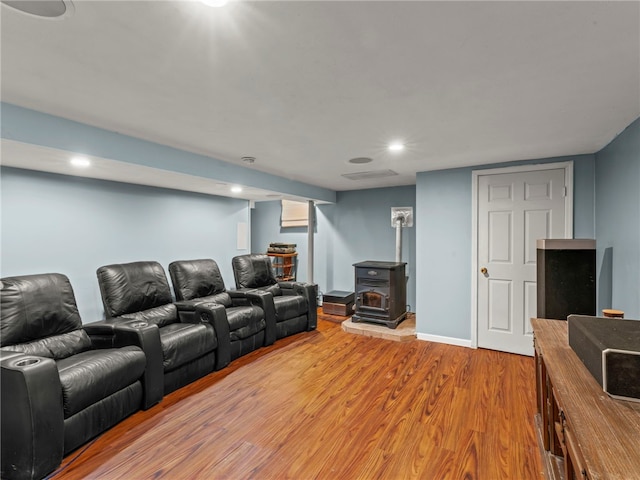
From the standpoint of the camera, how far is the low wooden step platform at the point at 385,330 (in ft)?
12.9

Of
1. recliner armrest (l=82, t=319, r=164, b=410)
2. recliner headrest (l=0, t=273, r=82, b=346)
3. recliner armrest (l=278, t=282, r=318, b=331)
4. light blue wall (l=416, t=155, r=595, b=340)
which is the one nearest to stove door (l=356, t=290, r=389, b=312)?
light blue wall (l=416, t=155, r=595, b=340)

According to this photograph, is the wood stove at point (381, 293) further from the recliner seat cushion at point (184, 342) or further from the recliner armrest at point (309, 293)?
the recliner seat cushion at point (184, 342)

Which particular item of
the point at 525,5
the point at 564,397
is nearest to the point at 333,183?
the point at 525,5

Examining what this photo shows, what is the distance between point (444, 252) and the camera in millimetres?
3768

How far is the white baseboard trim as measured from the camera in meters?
3.65

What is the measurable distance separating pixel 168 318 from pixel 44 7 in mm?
2744

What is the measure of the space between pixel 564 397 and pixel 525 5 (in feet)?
4.28

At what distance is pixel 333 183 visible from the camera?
4.68 m

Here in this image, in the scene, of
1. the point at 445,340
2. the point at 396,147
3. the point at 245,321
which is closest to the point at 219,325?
the point at 245,321

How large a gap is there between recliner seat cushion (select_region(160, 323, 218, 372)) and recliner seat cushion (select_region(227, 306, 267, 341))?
0.29m

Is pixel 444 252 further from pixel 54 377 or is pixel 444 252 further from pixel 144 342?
pixel 54 377

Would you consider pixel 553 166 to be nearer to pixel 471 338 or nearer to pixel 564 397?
pixel 471 338

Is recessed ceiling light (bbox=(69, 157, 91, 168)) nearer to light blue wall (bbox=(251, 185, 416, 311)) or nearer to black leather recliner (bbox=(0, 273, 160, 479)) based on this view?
black leather recliner (bbox=(0, 273, 160, 479))

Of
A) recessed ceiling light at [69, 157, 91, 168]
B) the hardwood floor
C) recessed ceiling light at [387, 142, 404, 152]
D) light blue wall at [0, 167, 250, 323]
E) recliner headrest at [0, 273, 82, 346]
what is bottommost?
the hardwood floor
